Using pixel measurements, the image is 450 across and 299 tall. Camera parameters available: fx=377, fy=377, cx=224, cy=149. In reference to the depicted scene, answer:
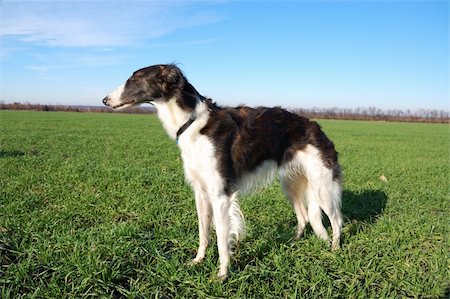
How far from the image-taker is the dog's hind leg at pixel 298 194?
5235 mm

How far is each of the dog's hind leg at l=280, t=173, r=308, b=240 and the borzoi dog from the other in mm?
261

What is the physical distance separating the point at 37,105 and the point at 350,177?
6476 centimetres

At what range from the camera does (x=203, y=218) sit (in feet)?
14.8

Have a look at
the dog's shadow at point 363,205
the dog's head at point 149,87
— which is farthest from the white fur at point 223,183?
the dog's shadow at point 363,205

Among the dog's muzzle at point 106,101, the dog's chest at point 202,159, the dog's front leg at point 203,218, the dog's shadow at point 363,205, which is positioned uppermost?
the dog's muzzle at point 106,101

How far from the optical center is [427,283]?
13.0ft

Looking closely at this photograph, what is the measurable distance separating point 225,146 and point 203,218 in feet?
3.18

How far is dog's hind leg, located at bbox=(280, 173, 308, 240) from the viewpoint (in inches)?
206

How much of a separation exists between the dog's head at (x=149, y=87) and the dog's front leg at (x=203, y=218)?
115 centimetres

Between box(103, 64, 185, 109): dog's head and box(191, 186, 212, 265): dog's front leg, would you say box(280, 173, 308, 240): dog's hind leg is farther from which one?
box(103, 64, 185, 109): dog's head

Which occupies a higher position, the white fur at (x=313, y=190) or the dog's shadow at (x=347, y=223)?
the white fur at (x=313, y=190)

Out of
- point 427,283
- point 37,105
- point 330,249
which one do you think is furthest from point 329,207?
point 37,105

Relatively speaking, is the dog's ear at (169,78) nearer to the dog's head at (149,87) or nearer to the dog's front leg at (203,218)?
the dog's head at (149,87)

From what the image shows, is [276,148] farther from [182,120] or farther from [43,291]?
[43,291]
